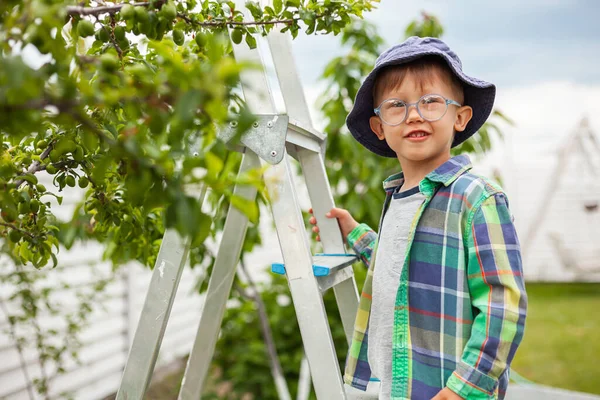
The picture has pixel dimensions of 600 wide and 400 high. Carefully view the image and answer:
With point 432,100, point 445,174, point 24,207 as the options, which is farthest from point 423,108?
point 24,207

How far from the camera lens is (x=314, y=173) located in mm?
1438

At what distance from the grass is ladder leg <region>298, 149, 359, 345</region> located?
2994 millimetres

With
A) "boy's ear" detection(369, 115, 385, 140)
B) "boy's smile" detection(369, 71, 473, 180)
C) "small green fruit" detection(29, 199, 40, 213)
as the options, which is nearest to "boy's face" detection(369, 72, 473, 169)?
"boy's smile" detection(369, 71, 473, 180)

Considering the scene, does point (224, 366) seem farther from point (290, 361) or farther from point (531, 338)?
point (531, 338)

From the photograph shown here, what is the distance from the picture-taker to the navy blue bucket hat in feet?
3.73

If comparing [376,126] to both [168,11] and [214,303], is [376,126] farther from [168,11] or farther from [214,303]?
[168,11]

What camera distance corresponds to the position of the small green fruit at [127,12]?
30.3 inches

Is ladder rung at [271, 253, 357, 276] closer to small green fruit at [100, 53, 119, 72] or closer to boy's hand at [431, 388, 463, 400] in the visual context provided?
boy's hand at [431, 388, 463, 400]

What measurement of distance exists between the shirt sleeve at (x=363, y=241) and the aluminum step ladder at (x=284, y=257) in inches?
1.1

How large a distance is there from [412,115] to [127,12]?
565 mm

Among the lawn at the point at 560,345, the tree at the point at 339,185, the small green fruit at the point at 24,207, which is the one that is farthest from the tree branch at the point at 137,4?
the lawn at the point at 560,345

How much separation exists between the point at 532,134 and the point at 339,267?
23.2 feet

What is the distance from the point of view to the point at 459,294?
1068 mm

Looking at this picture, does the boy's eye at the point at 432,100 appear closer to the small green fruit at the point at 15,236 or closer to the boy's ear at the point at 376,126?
the boy's ear at the point at 376,126
